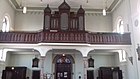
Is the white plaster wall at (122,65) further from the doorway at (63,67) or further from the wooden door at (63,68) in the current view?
the wooden door at (63,68)

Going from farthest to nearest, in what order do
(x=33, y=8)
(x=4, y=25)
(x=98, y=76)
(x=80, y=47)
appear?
1. (x=33, y=8)
2. (x=98, y=76)
3. (x=4, y=25)
4. (x=80, y=47)

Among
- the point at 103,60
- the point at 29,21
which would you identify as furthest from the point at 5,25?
the point at 103,60

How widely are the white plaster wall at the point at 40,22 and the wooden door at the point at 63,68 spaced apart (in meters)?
3.69

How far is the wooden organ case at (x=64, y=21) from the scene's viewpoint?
1484 centimetres

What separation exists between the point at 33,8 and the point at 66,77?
284 inches

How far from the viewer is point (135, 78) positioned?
1350 cm

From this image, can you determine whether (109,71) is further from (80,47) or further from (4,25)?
(4,25)

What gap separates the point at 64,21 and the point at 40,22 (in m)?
4.06

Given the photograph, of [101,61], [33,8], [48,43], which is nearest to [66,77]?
[101,61]

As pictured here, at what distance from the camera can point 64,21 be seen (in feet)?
49.7

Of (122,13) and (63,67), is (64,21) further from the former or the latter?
(122,13)

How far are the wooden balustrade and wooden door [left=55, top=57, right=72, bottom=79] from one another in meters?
3.89

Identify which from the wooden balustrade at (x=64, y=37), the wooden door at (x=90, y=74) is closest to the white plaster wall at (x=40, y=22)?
the wooden balustrade at (x=64, y=37)

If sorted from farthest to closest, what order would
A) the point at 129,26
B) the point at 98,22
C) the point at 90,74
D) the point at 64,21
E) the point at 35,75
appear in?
the point at 98,22 < the point at 90,74 < the point at 35,75 < the point at 64,21 < the point at 129,26
